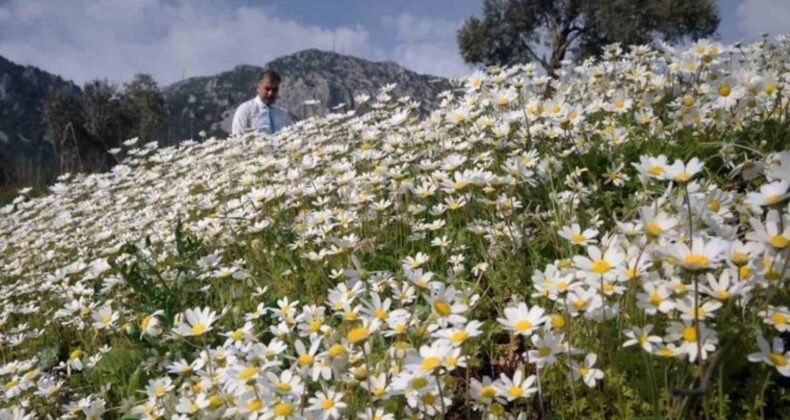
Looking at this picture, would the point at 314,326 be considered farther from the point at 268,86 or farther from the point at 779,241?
the point at 268,86

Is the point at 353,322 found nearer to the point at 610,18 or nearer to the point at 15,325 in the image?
the point at 15,325

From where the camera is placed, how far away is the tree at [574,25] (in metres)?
21.0

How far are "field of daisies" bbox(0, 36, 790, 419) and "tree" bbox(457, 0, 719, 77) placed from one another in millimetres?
18068

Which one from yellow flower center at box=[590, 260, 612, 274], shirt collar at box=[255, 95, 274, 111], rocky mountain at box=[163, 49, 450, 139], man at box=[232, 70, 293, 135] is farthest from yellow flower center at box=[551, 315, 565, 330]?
rocky mountain at box=[163, 49, 450, 139]

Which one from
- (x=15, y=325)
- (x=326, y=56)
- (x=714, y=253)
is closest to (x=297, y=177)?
(x=15, y=325)

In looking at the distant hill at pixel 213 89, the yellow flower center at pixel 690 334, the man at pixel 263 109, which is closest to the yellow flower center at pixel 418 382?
the yellow flower center at pixel 690 334

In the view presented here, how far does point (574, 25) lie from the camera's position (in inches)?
918

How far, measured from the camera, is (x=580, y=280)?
5.45 ft

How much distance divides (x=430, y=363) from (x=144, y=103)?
3729 centimetres

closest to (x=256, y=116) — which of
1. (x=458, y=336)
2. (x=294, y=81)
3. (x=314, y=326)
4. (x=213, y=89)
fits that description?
(x=314, y=326)

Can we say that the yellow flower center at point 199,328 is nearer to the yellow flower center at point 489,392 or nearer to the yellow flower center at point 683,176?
the yellow flower center at point 489,392

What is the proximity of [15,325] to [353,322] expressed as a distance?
149 inches

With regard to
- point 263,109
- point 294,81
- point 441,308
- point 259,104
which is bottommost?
point 441,308

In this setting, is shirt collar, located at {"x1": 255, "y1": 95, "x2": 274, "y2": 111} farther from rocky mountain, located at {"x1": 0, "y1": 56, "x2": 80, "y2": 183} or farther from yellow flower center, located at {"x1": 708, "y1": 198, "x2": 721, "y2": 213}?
rocky mountain, located at {"x1": 0, "y1": 56, "x2": 80, "y2": 183}
